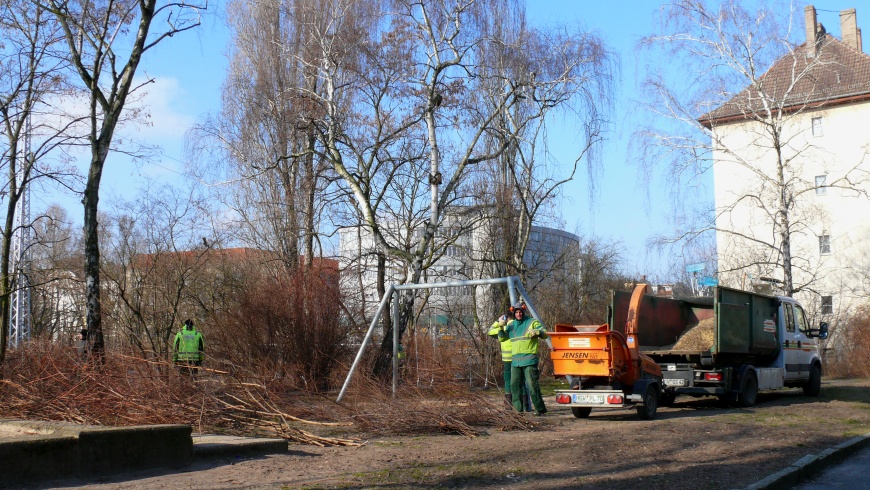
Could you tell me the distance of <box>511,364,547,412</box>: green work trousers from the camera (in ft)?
42.4

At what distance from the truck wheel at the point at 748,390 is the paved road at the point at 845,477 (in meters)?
5.89

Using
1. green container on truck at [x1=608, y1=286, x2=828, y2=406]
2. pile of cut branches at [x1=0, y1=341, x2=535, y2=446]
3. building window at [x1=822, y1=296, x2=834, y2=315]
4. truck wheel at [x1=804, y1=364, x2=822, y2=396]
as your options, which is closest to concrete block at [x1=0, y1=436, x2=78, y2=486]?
pile of cut branches at [x1=0, y1=341, x2=535, y2=446]

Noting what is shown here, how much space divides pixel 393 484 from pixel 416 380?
6.92m

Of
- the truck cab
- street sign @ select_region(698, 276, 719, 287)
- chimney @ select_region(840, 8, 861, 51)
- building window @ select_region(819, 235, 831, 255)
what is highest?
chimney @ select_region(840, 8, 861, 51)

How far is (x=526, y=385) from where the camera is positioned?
43.7 feet

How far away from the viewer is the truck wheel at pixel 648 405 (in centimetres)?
1358

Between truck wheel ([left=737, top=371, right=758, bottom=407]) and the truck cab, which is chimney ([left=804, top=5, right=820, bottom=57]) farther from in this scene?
truck wheel ([left=737, top=371, right=758, bottom=407])

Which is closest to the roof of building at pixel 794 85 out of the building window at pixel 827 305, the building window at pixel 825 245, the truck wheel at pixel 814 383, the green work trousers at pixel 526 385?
the truck wheel at pixel 814 383

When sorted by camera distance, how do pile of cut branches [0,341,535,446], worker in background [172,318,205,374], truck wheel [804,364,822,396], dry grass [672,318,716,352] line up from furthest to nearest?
1. truck wheel [804,364,822,396]
2. dry grass [672,318,716,352]
3. worker in background [172,318,205,374]
4. pile of cut branches [0,341,535,446]

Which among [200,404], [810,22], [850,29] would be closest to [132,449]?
[200,404]

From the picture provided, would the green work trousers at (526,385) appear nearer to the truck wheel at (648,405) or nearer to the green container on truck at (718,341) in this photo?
the truck wheel at (648,405)

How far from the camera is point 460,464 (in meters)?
8.16

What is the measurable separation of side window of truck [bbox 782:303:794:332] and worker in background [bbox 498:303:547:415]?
27.7 feet

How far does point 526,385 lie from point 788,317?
881 cm
